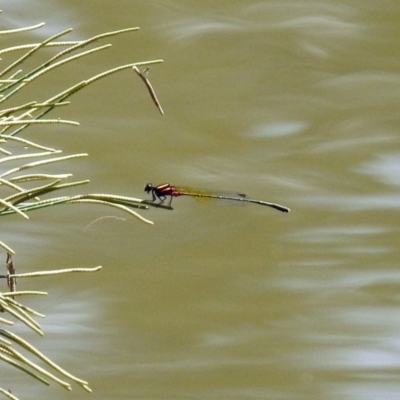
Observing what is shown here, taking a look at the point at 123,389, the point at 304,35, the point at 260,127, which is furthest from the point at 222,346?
the point at 304,35

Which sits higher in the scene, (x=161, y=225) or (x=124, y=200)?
(x=161, y=225)

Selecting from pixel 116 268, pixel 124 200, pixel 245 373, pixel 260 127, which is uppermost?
pixel 260 127

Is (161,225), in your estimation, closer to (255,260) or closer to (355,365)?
(255,260)

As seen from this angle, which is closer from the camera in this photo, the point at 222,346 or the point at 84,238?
the point at 222,346

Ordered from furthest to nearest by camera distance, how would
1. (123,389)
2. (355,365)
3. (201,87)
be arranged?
1. (201,87)
2. (355,365)
3. (123,389)

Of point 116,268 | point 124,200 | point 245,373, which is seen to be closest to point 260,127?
point 116,268

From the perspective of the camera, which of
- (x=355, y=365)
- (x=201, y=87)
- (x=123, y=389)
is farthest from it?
(x=201, y=87)

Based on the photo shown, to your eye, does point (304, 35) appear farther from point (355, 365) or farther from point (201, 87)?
point (355, 365)
